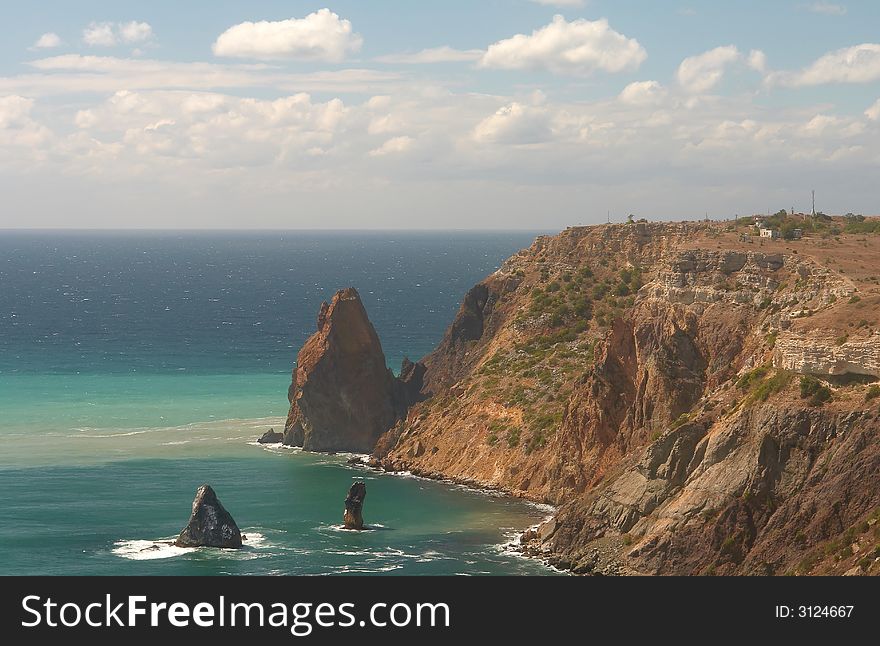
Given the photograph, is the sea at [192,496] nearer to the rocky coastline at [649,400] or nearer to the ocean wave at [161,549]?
the ocean wave at [161,549]

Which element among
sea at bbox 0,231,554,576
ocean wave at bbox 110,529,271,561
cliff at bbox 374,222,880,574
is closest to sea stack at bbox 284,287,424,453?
sea at bbox 0,231,554,576

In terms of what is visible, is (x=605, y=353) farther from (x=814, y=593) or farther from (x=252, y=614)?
(x=252, y=614)

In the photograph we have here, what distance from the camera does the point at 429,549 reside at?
307 ft

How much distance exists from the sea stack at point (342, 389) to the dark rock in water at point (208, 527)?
131 feet

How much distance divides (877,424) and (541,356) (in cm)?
5949

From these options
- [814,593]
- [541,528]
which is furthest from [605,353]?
[814,593]

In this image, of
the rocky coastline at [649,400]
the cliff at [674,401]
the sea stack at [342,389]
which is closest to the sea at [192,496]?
the sea stack at [342,389]

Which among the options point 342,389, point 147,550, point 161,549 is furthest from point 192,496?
point 342,389

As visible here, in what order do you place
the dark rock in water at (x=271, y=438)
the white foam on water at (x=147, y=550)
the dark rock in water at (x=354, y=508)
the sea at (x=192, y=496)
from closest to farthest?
1. the sea at (x=192, y=496)
2. the white foam on water at (x=147, y=550)
3. the dark rock in water at (x=354, y=508)
4. the dark rock in water at (x=271, y=438)

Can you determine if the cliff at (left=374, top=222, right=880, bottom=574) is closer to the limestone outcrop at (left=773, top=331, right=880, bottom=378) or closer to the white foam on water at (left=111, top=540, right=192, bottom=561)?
the limestone outcrop at (left=773, top=331, right=880, bottom=378)

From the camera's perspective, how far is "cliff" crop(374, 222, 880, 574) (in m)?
78.2

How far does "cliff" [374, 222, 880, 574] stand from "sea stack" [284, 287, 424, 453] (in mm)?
5847

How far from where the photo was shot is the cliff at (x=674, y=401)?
78250 millimetres

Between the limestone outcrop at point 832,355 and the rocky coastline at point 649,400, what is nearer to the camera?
the rocky coastline at point 649,400
